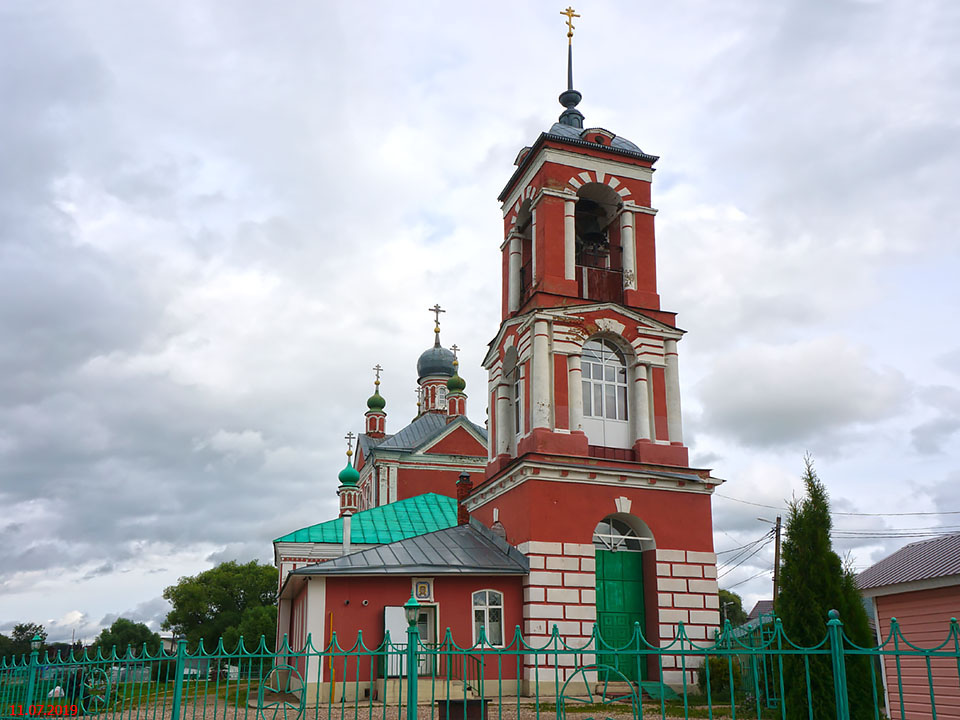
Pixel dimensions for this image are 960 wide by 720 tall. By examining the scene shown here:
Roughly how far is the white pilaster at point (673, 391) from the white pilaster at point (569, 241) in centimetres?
Result: 284

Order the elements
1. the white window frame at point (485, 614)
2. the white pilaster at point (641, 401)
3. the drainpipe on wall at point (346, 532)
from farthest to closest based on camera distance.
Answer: the drainpipe on wall at point (346, 532), the white pilaster at point (641, 401), the white window frame at point (485, 614)

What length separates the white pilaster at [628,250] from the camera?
2045 cm

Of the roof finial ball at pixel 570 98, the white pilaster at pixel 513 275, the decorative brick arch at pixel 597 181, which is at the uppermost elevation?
the roof finial ball at pixel 570 98

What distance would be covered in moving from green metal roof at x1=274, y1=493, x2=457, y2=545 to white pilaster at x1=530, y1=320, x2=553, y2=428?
30.7ft

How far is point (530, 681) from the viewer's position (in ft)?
55.3

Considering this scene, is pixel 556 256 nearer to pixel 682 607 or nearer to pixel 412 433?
pixel 682 607

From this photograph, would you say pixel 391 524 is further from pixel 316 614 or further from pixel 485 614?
pixel 316 614

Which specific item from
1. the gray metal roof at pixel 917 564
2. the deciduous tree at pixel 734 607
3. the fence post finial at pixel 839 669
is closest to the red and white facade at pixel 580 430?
the gray metal roof at pixel 917 564

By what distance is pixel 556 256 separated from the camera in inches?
784

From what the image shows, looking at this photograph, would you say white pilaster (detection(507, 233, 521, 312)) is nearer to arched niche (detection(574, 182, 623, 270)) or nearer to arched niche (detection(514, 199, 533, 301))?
arched niche (detection(514, 199, 533, 301))

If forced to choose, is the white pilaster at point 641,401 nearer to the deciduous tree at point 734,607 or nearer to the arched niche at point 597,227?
the arched niche at point 597,227

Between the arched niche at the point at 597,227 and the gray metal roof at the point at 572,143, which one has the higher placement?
the gray metal roof at the point at 572,143

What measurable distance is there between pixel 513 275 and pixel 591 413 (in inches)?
174

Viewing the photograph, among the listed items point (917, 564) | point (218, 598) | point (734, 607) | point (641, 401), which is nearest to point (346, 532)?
point (641, 401)
